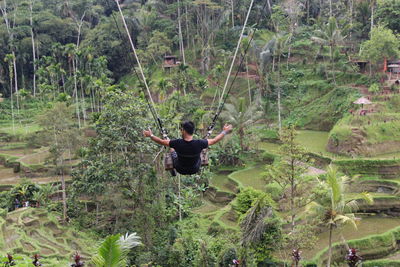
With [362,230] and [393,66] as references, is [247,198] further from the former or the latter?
[393,66]

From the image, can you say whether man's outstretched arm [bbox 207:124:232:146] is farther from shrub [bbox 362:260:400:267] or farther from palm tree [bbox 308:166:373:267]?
shrub [bbox 362:260:400:267]

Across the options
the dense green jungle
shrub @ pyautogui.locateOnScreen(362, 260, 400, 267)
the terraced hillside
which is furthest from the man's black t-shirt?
shrub @ pyautogui.locateOnScreen(362, 260, 400, 267)

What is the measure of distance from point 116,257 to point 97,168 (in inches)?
483

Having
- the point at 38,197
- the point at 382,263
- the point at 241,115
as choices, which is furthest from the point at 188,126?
the point at 241,115

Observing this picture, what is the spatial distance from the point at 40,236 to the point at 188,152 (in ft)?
49.6

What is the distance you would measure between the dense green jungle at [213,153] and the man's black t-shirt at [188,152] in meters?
0.77

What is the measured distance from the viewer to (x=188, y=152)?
5.83 meters

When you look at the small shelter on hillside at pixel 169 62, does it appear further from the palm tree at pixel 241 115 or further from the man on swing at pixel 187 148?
the man on swing at pixel 187 148

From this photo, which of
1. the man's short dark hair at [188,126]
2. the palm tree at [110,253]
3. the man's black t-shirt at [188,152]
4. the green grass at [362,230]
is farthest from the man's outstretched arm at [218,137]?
the green grass at [362,230]

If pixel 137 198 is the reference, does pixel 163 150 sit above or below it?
above

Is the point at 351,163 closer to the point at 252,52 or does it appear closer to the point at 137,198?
the point at 137,198

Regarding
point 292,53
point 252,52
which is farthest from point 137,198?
point 292,53

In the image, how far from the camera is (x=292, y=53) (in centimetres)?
3838

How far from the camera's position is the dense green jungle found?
1374 cm
